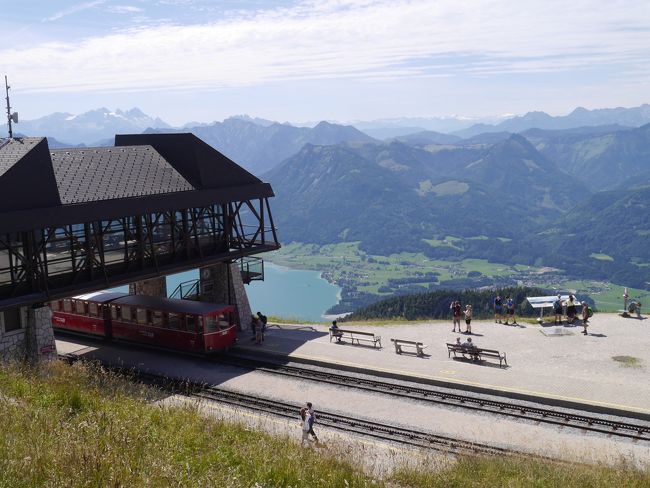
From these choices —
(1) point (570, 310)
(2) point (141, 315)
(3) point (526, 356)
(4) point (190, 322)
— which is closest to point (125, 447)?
(4) point (190, 322)

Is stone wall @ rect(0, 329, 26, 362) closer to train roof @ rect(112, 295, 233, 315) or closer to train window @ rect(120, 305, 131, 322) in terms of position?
train roof @ rect(112, 295, 233, 315)

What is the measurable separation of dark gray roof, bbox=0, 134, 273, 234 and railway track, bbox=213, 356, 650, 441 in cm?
864

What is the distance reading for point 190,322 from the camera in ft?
94.9

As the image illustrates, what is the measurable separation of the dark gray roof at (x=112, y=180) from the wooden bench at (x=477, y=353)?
1265 centimetres

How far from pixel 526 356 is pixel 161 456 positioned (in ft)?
68.2

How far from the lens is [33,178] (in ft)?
76.6

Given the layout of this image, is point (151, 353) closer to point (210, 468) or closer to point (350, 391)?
point (350, 391)

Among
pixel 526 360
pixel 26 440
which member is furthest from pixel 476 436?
pixel 26 440

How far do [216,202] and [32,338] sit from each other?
10.5m

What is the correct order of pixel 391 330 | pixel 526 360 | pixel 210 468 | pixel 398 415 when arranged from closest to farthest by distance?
pixel 210 468
pixel 398 415
pixel 526 360
pixel 391 330

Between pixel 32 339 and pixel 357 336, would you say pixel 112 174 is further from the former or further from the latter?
pixel 357 336

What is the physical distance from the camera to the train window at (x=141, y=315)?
30.5 meters

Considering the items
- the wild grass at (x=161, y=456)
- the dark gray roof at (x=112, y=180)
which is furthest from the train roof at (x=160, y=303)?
the wild grass at (x=161, y=456)

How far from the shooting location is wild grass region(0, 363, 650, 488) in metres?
9.21
